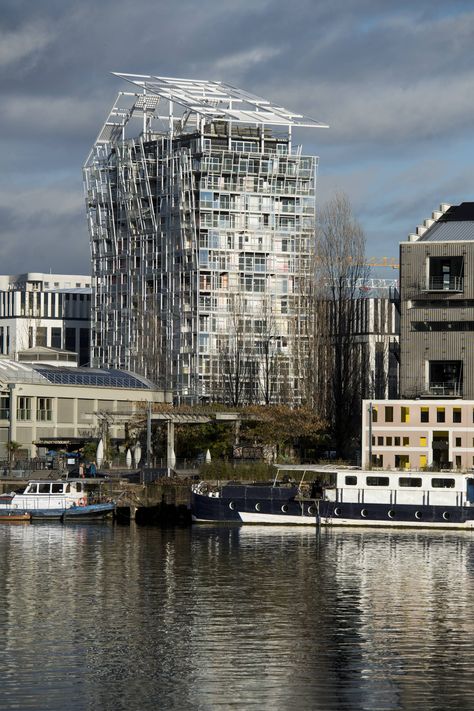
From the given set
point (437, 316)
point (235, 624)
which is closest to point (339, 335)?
point (437, 316)

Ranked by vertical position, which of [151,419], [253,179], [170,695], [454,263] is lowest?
[170,695]

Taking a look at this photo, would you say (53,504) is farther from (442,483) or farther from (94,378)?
(94,378)

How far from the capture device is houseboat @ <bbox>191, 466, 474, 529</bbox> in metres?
110

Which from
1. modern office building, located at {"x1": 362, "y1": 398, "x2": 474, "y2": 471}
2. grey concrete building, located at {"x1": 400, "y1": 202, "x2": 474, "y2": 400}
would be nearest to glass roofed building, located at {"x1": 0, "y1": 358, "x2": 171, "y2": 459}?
grey concrete building, located at {"x1": 400, "y1": 202, "x2": 474, "y2": 400}

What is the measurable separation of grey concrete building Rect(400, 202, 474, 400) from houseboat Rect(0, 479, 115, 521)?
32.9m

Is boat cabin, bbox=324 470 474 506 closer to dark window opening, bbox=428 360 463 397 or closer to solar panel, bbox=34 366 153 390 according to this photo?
dark window opening, bbox=428 360 463 397

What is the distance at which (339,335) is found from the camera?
14800cm

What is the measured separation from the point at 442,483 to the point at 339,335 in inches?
1537

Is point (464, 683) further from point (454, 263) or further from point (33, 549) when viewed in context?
point (454, 263)

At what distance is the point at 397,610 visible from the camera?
222ft

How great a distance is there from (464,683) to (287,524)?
60.2 metres

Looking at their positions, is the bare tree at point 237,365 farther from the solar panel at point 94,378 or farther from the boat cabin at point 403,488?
the boat cabin at point 403,488

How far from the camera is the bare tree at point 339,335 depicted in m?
142

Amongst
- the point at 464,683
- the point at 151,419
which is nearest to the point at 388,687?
the point at 464,683
